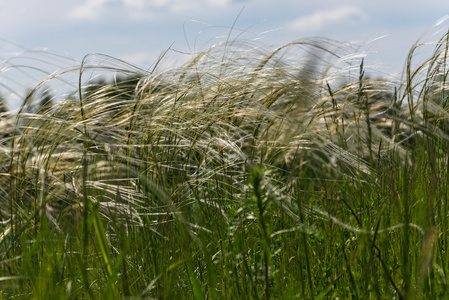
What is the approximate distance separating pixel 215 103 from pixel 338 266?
0.78 meters

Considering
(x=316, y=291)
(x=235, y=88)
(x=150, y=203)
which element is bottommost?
(x=316, y=291)

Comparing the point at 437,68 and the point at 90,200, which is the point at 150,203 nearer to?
the point at 90,200

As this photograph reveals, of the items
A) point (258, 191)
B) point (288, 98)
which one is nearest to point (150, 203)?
point (288, 98)

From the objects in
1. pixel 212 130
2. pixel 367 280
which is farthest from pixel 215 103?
pixel 367 280

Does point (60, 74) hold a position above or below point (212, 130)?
above

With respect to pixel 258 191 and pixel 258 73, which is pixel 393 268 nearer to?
pixel 258 191

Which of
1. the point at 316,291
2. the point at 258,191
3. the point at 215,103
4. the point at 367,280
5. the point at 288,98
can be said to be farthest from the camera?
the point at 288,98

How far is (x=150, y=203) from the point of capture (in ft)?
6.31

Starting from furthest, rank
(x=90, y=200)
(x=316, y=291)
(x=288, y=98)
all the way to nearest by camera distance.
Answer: (x=288, y=98), (x=90, y=200), (x=316, y=291)

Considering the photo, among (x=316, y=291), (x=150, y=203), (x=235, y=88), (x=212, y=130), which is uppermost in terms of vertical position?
(x=235, y=88)

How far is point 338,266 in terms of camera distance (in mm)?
1634

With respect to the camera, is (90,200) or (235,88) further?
(235,88)

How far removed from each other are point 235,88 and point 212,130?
193 mm

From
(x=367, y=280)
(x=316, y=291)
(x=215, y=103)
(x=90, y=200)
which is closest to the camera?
(x=367, y=280)
